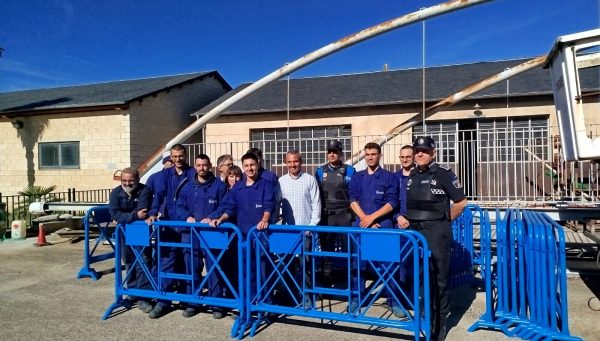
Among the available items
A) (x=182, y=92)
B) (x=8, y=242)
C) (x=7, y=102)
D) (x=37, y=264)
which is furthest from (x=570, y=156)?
(x=7, y=102)

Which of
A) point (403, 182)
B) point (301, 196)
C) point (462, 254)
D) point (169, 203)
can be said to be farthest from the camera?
point (462, 254)

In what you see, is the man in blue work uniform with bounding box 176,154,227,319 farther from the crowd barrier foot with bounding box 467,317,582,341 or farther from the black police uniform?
the crowd barrier foot with bounding box 467,317,582,341

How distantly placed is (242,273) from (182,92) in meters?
14.9

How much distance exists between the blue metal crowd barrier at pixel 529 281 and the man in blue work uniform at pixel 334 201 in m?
1.73

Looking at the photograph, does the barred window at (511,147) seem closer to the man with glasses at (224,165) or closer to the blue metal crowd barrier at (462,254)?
the blue metal crowd barrier at (462,254)

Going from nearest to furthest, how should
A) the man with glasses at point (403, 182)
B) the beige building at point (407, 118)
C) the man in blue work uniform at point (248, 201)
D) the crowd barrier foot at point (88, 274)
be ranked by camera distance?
1. the man with glasses at point (403, 182)
2. the man in blue work uniform at point (248, 201)
3. the crowd barrier foot at point (88, 274)
4. the beige building at point (407, 118)

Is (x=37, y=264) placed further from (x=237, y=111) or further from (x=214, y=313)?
(x=237, y=111)

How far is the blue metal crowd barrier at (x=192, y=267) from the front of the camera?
4.74 meters

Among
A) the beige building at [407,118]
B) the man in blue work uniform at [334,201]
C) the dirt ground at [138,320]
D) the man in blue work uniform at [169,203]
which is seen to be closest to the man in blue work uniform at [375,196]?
the man in blue work uniform at [334,201]

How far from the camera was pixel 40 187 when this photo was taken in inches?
622

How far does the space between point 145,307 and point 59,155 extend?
1308 cm

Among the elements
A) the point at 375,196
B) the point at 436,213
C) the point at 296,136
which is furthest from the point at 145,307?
the point at 296,136

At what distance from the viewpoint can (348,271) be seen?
14.0 ft

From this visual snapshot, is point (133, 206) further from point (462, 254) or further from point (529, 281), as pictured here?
point (529, 281)
